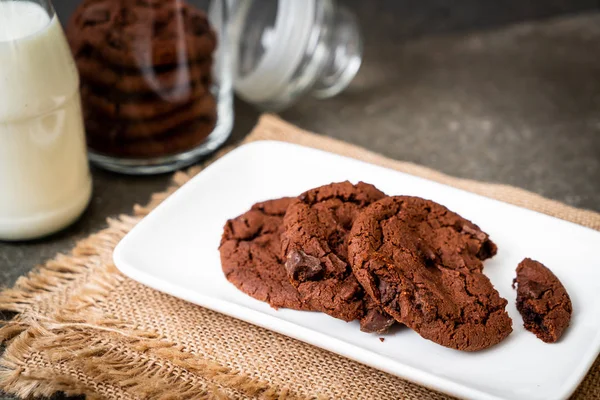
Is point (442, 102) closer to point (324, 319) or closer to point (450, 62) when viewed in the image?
point (450, 62)

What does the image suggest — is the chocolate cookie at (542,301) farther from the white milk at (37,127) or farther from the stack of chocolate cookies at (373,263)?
the white milk at (37,127)

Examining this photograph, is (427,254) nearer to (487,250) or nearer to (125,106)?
(487,250)

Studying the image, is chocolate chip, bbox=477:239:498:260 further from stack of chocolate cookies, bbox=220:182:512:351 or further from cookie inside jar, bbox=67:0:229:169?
cookie inside jar, bbox=67:0:229:169

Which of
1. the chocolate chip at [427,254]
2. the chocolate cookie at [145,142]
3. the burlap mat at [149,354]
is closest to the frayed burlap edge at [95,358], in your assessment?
the burlap mat at [149,354]

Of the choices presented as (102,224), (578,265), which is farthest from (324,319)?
(102,224)

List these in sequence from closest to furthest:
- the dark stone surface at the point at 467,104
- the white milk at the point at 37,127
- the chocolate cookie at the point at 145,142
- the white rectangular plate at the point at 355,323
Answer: the white rectangular plate at the point at 355,323
the white milk at the point at 37,127
the chocolate cookie at the point at 145,142
the dark stone surface at the point at 467,104

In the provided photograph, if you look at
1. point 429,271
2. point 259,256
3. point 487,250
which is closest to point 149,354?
point 259,256
